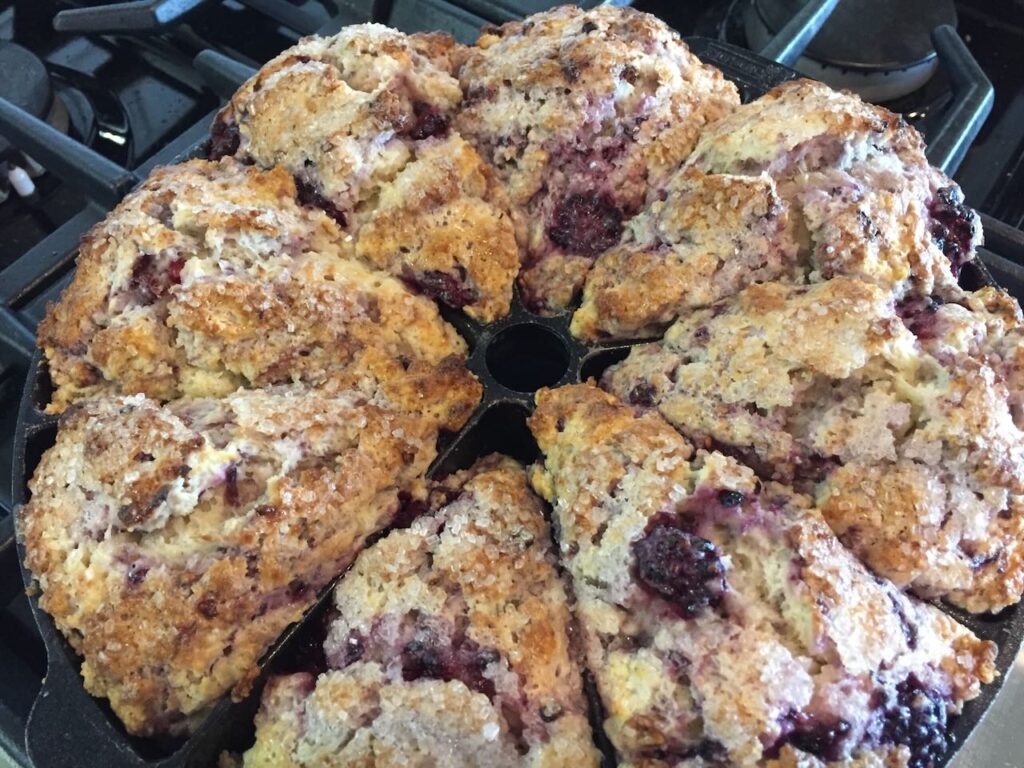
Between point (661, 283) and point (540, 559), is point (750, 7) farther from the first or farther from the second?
point (540, 559)

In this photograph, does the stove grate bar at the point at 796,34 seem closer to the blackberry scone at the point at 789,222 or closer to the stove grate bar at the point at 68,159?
the blackberry scone at the point at 789,222

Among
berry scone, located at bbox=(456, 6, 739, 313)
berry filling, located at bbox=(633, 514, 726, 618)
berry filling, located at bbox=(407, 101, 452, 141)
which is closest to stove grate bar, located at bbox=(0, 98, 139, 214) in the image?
berry filling, located at bbox=(407, 101, 452, 141)

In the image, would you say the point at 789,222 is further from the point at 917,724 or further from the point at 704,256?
the point at 917,724

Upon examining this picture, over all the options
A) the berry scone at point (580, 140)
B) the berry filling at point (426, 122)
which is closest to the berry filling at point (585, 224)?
the berry scone at point (580, 140)

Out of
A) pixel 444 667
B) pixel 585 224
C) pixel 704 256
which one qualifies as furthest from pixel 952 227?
pixel 444 667

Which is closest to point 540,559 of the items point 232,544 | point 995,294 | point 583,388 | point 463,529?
point 463,529

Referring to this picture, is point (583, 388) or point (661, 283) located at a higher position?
point (661, 283)

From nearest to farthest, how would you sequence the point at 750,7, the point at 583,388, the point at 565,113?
the point at 583,388 < the point at 565,113 < the point at 750,7

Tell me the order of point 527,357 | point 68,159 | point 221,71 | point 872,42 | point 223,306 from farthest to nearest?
point 872,42 → point 221,71 → point 68,159 → point 527,357 → point 223,306
